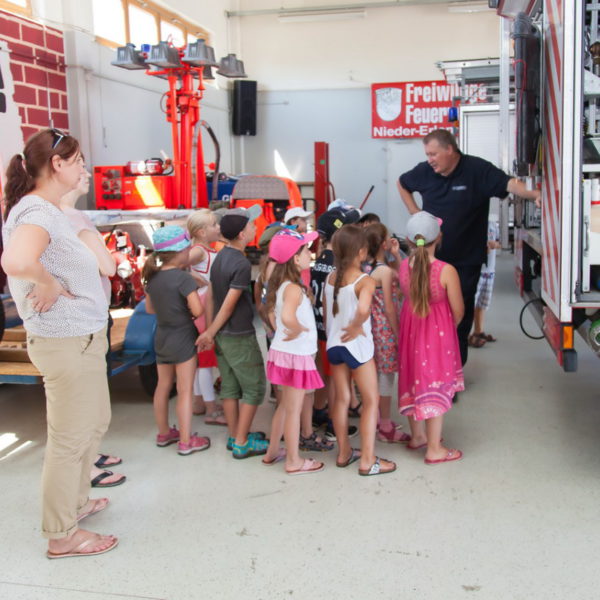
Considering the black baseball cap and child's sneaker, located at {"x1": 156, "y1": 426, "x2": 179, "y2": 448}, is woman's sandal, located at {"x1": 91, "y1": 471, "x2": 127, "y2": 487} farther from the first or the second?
the black baseball cap

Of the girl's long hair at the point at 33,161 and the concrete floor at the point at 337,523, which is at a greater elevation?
the girl's long hair at the point at 33,161

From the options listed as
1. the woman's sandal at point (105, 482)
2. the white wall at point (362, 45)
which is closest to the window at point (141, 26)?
the white wall at point (362, 45)

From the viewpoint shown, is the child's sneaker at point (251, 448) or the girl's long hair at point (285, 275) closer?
the girl's long hair at point (285, 275)

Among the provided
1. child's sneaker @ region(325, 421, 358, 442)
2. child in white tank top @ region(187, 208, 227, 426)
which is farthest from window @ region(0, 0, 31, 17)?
child's sneaker @ region(325, 421, 358, 442)

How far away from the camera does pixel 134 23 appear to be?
11625mm

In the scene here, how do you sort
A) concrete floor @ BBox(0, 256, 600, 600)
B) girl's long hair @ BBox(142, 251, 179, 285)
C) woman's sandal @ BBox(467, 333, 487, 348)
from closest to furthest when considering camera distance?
concrete floor @ BBox(0, 256, 600, 600)
girl's long hair @ BBox(142, 251, 179, 285)
woman's sandal @ BBox(467, 333, 487, 348)

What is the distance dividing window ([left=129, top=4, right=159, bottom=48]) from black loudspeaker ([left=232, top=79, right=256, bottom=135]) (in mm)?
3220

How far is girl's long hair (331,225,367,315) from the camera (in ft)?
10.4

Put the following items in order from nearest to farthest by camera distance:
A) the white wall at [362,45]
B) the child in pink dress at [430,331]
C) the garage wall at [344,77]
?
the child in pink dress at [430,331], the white wall at [362,45], the garage wall at [344,77]

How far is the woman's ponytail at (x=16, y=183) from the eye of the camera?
2.46m

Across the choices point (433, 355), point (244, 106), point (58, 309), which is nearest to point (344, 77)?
point (244, 106)

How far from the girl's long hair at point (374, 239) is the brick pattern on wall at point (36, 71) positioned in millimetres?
6047

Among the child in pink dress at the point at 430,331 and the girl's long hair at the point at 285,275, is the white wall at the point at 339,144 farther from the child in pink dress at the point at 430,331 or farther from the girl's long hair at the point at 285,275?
the girl's long hair at the point at 285,275

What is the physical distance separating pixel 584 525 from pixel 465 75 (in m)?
6.82
